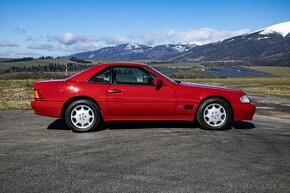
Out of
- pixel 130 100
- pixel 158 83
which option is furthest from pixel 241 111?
pixel 130 100

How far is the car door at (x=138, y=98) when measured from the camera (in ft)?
22.2

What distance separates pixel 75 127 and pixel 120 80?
130 cm

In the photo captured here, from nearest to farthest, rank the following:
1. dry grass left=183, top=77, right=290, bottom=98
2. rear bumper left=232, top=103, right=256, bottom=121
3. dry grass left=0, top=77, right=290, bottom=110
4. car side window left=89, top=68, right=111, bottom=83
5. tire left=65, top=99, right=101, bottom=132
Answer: tire left=65, top=99, right=101, bottom=132 < car side window left=89, top=68, right=111, bottom=83 < rear bumper left=232, top=103, right=256, bottom=121 < dry grass left=0, top=77, right=290, bottom=110 < dry grass left=183, top=77, right=290, bottom=98

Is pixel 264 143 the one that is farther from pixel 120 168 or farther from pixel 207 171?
pixel 120 168

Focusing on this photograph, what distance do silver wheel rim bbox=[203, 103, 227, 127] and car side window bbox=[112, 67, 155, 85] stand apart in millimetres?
1283

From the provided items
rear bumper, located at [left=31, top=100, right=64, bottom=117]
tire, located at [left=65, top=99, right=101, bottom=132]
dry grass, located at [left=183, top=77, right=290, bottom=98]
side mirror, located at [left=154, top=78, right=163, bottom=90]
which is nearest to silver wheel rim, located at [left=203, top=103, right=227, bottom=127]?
side mirror, located at [left=154, top=78, right=163, bottom=90]

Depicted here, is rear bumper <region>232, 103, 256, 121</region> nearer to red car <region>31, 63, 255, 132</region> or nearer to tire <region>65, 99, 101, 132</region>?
red car <region>31, 63, 255, 132</region>

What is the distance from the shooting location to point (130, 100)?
677 centimetres

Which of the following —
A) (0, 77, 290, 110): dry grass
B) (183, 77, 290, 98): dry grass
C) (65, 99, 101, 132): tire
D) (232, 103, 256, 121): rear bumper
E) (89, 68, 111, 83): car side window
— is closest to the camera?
(65, 99, 101, 132): tire

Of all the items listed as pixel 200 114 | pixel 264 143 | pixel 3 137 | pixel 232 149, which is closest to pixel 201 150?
pixel 232 149

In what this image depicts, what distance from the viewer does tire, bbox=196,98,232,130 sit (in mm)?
6980

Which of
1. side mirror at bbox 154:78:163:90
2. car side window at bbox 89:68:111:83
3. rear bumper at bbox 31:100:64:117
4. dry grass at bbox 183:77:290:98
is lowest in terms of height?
dry grass at bbox 183:77:290:98

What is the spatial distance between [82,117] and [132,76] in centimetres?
130

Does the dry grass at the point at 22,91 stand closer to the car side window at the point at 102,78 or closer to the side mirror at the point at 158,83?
the car side window at the point at 102,78
